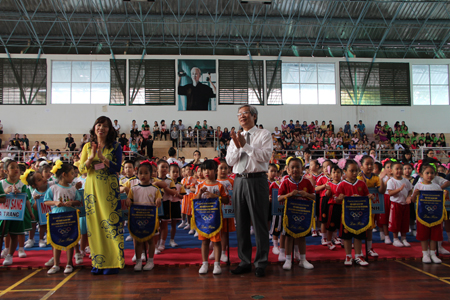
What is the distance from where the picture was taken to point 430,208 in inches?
154

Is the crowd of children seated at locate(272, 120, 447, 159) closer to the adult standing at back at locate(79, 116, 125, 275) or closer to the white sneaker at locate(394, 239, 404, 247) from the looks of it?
the white sneaker at locate(394, 239, 404, 247)

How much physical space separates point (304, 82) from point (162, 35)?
8.01 meters

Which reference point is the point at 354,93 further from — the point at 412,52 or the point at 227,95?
the point at 227,95

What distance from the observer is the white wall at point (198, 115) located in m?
15.9

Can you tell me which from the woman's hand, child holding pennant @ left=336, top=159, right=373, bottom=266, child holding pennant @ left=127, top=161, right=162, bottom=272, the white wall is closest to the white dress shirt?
child holding pennant @ left=127, top=161, right=162, bottom=272

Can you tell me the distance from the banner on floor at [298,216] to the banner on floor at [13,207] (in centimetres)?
318

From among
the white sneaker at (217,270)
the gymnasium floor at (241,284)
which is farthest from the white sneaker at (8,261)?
the white sneaker at (217,270)

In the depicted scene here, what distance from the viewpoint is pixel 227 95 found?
16703 millimetres

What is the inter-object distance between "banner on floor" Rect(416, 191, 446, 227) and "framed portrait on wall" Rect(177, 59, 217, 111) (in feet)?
43.4

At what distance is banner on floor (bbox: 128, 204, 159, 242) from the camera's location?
355 cm

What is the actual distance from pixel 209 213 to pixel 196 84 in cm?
1370

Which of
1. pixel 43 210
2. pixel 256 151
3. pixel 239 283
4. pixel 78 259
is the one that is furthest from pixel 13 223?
pixel 256 151

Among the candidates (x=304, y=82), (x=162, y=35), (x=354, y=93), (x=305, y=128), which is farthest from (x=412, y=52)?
(x=162, y=35)

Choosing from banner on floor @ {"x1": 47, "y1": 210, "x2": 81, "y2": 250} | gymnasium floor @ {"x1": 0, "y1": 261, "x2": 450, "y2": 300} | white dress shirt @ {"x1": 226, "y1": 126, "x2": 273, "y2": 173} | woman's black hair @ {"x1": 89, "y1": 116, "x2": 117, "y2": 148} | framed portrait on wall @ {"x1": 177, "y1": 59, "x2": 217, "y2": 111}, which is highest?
framed portrait on wall @ {"x1": 177, "y1": 59, "x2": 217, "y2": 111}
